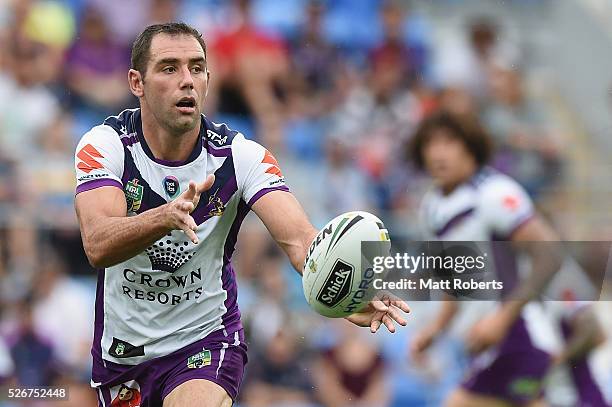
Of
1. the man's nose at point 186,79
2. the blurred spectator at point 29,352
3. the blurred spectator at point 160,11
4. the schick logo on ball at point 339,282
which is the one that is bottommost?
the blurred spectator at point 29,352

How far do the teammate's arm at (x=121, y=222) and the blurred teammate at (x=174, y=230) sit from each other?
4 centimetres

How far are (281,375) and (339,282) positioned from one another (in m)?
5.08

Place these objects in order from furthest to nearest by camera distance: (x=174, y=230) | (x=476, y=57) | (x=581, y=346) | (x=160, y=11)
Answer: (x=476, y=57), (x=160, y=11), (x=581, y=346), (x=174, y=230)

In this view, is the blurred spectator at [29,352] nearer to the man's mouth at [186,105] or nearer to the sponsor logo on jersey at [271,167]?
the sponsor logo on jersey at [271,167]

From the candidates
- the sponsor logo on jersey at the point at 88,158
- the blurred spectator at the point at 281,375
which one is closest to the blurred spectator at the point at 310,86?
the blurred spectator at the point at 281,375

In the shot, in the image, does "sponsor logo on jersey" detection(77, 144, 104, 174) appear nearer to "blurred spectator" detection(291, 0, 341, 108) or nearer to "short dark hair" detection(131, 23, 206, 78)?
"short dark hair" detection(131, 23, 206, 78)

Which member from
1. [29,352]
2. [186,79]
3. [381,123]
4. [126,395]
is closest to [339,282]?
[186,79]

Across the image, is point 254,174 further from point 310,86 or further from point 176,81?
point 310,86

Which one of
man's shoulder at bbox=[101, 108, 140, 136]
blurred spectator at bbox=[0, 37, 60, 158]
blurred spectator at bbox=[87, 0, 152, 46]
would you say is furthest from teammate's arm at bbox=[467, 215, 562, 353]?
blurred spectator at bbox=[87, 0, 152, 46]

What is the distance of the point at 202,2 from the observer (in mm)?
13133

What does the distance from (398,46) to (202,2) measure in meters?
2.38

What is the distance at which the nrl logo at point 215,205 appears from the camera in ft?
18.0

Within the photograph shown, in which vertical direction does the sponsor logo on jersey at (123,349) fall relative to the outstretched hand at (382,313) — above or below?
below

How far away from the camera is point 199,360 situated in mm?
5434
